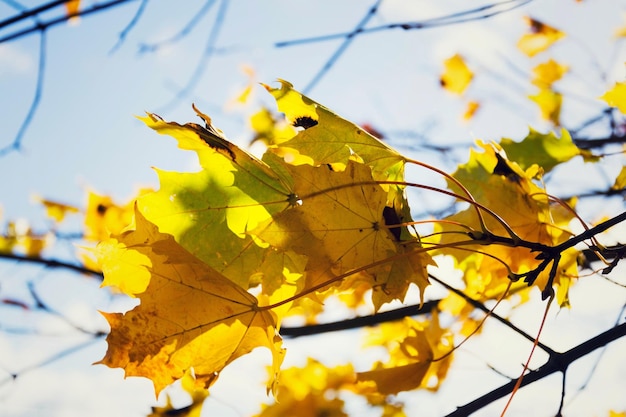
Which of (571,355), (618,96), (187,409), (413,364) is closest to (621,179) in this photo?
(618,96)

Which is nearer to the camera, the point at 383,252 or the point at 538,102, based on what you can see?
the point at 383,252

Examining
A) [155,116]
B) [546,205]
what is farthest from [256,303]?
[546,205]

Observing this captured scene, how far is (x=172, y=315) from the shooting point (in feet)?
2.87

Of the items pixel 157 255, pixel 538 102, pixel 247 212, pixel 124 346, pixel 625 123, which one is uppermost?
pixel 625 123

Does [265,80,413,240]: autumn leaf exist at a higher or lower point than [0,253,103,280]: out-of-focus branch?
lower

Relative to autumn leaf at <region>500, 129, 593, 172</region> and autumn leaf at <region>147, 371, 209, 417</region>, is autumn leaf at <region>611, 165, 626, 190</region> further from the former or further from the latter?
autumn leaf at <region>147, 371, 209, 417</region>

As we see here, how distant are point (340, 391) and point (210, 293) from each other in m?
1.24

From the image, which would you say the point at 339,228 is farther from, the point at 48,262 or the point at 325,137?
the point at 48,262

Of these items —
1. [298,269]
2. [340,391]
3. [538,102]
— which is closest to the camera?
[298,269]

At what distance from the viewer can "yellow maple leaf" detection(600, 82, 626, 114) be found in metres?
1.09

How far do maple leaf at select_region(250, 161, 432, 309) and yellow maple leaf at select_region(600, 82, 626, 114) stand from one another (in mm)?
530

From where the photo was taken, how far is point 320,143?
930mm

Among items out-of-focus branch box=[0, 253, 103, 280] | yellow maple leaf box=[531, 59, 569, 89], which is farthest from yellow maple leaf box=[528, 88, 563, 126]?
out-of-focus branch box=[0, 253, 103, 280]

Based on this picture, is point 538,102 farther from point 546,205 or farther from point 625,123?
point 546,205
